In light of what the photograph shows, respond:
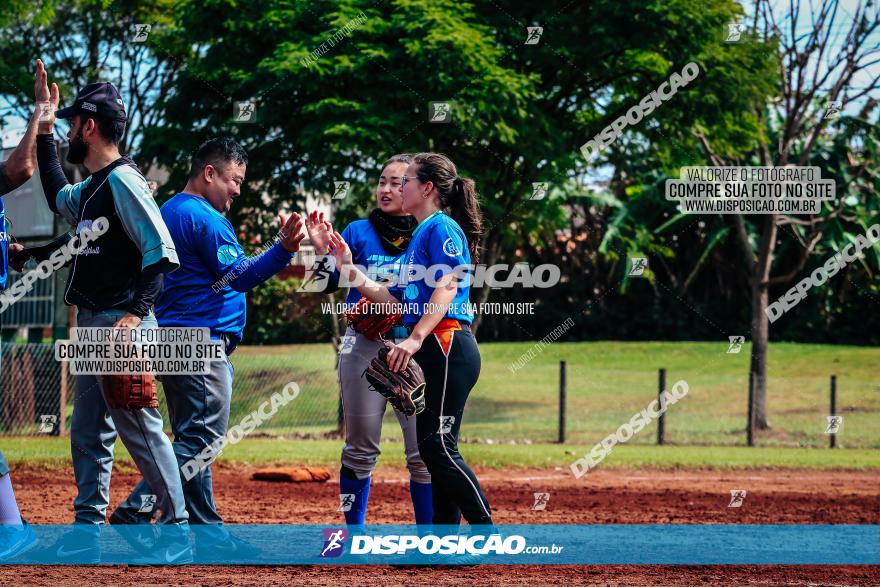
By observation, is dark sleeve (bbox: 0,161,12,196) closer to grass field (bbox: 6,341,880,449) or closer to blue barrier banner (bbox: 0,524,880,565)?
blue barrier banner (bbox: 0,524,880,565)

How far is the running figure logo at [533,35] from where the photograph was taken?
17469 millimetres

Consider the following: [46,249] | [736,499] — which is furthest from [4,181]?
[736,499]

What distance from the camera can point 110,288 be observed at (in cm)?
541

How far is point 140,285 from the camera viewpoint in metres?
5.37

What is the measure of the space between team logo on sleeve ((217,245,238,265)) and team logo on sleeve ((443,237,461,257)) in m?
1.15

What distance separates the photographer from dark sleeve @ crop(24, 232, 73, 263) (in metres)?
6.10

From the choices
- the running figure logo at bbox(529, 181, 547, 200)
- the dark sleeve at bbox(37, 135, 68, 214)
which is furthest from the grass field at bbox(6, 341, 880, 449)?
the dark sleeve at bbox(37, 135, 68, 214)

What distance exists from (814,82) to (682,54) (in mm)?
5058

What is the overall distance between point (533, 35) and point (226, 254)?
12.6 meters

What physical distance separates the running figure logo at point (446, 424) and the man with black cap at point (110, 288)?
1.38m

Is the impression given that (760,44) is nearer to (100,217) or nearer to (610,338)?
(100,217)

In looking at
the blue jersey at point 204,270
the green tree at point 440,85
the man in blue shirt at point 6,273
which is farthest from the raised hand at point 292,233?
the green tree at point 440,85

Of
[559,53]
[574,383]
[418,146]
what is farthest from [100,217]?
[574,383]

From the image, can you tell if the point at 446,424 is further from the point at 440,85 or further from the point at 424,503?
the point at 440,85
